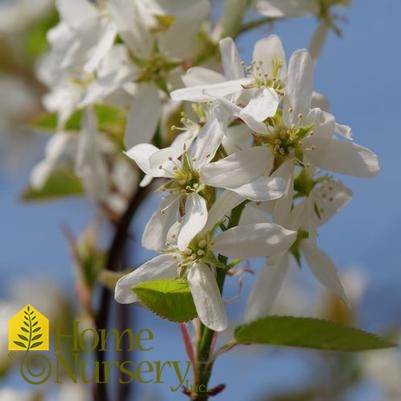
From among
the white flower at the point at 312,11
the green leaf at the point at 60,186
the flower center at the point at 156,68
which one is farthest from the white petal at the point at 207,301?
the green leaf at the point at 60,186

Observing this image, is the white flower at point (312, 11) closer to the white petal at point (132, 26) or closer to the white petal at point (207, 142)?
the white petal at point (132, 26)

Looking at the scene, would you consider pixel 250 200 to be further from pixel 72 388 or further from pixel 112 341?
pixel 72 388

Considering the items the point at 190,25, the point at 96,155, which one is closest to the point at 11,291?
the point at 96,155

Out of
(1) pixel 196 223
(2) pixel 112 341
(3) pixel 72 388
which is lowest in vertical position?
(3) pixel 72 388

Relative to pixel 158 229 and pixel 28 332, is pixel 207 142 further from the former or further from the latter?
pixel 28 332

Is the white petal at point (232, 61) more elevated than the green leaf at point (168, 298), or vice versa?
the white petal at point (232, 61)
